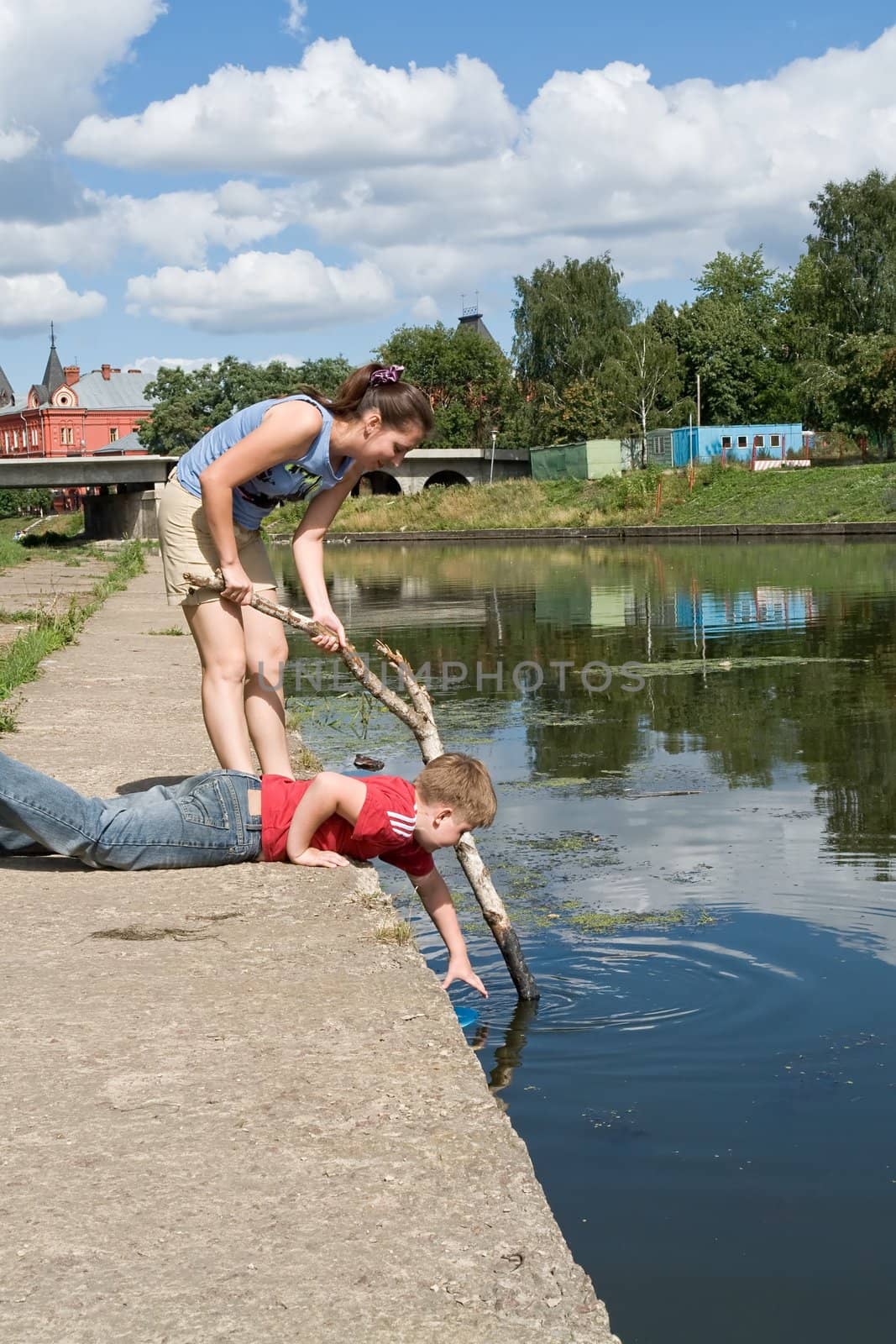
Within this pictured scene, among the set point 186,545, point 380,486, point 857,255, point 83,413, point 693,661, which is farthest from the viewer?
point 83,413

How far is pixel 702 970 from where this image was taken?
492 cm

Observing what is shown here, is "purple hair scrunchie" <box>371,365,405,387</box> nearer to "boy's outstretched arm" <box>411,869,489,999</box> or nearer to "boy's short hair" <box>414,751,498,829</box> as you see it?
"boy's short hair" <box>414,751,498,829</box>

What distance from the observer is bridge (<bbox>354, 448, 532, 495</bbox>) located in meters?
84.4

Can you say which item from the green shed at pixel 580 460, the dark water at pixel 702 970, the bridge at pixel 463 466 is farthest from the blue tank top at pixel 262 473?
the bridge at pixel 463 466

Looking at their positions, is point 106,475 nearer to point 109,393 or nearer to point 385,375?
point 385,375

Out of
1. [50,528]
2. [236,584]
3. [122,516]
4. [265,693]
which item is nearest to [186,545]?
[236,584]

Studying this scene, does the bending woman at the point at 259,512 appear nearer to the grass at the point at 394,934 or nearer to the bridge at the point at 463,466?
the grass at the point at 394,934

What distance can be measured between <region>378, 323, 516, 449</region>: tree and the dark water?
77914mm

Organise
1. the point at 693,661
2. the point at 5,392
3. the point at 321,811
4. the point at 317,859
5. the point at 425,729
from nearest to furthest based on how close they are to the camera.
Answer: the point at 321,811 < the point at 317,859 < the point at 425,729 < the point at 693,661 < the point at 5,392

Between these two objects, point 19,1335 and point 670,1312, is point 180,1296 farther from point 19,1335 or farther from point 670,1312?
point 670,1312

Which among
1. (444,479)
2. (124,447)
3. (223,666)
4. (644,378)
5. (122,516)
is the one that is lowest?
(223,666)

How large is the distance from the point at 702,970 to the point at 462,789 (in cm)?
112

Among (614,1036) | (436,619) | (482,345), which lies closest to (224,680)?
(614,1036)

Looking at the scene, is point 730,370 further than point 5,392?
No
